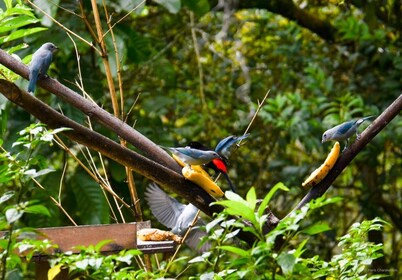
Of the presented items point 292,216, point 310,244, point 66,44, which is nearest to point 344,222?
point 310,244

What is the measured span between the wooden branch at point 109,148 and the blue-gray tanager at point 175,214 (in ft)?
2.23

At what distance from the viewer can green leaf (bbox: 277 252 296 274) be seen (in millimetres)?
1249

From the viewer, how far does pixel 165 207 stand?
2.70 metres

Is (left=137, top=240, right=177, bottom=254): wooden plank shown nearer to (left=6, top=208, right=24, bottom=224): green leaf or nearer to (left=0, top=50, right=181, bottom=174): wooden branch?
(left=0, top=50, right=181, bottom=174): wooden branch

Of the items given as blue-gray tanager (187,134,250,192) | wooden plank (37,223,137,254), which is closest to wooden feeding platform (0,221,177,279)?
wooden plank (37,223,137,254)

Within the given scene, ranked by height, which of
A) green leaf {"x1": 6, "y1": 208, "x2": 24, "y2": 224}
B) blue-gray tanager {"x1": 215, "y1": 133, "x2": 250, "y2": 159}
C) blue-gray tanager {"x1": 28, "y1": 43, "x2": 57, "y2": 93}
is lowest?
green leaf {"x1": 6, "y1": 208, "x2": 24, "y2": 224}

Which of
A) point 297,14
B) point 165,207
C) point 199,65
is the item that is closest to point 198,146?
point 165,207

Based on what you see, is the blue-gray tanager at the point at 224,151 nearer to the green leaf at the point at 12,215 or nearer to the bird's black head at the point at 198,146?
the bird's black head at the point at 198,146

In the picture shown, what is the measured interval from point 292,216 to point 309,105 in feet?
10.1

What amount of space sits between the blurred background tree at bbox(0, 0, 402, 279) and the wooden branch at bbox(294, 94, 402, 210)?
2.04 metres

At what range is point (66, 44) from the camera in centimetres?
357

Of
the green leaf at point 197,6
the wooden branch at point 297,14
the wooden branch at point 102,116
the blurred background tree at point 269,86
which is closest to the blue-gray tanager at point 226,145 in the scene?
the wooden branch at point 102,116

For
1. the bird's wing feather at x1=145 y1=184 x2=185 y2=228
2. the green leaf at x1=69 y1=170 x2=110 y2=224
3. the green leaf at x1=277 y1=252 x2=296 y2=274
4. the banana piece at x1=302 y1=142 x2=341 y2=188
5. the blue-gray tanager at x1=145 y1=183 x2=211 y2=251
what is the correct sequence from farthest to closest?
1. the green leaf at x1=69 y1=170 x2=110 y2=224
2. the bird's wing feather at x1=145 y1=184 x2=185 y2=228
3. the blue-gray tanager at x1=145 y1=183 x2=211 y2=251
4. the banana piece at x1=302 y1=142 x2=341 y2=188
5. the green leaf at x1=277 y1=252 x2=296 y2=274

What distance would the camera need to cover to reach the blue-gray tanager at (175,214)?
98.3 inches
